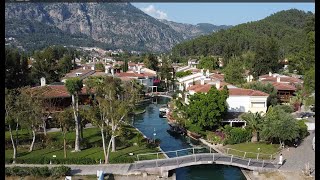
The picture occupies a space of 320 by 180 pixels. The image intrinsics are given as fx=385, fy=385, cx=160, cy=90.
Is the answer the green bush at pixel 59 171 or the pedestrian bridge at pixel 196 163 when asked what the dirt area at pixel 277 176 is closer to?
the pedestrian bridge at pixel 196 163

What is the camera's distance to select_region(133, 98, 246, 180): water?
1773 centimetres

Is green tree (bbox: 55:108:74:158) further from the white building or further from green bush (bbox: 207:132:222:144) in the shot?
the white building

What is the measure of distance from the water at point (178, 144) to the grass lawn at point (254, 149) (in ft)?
4.97

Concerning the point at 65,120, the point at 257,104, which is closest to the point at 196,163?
the point at 65,120

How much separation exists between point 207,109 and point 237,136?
2749mm

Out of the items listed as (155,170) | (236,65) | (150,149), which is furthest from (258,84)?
(155,170)

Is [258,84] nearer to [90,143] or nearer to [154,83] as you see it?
[90,143]

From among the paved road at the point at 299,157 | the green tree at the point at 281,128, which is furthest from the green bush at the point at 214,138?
the paved road at the point at 299,157

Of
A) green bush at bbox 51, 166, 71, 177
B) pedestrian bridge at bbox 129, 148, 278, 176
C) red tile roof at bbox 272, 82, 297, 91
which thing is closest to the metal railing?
pedestrian bridge at bbox 129, 148, 278, 176

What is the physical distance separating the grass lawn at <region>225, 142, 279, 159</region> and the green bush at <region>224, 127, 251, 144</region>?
36cm

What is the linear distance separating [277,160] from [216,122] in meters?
6.41

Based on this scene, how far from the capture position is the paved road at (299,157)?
57.4 ft

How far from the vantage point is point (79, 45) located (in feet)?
643

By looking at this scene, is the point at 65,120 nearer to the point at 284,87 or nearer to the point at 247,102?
the point at 247,102
